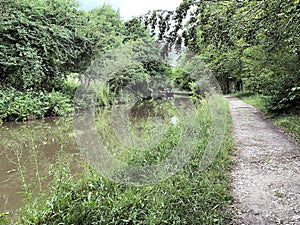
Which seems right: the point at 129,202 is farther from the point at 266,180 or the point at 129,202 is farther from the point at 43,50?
the point at 43,50

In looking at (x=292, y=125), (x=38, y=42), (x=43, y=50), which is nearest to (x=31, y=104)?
(x=43, y=50)

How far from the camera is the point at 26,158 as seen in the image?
13.9 feet

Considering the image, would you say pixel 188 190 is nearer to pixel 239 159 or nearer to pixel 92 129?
pixel 239 159

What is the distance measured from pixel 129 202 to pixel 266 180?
1.83 metres

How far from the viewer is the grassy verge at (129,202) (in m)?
1.99

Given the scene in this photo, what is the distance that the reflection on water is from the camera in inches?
113

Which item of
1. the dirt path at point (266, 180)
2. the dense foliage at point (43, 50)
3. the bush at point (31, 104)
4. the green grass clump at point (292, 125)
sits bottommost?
the dirt path at point (266, 180)

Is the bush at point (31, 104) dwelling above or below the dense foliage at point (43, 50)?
below

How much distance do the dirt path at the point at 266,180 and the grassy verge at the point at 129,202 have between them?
0.19 metres

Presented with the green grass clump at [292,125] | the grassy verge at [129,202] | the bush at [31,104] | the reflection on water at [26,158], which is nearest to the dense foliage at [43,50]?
the bush at [31,104]

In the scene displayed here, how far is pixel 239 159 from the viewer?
151 inches

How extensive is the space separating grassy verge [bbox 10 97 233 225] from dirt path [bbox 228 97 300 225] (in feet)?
0.63

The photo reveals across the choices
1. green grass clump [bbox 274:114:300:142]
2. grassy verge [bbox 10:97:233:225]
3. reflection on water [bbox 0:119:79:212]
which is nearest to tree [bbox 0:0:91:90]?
reflection on water [bbox 0:119:79:212]

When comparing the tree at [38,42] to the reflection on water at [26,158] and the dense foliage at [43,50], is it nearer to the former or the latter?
the dense foliage at [43,50]
